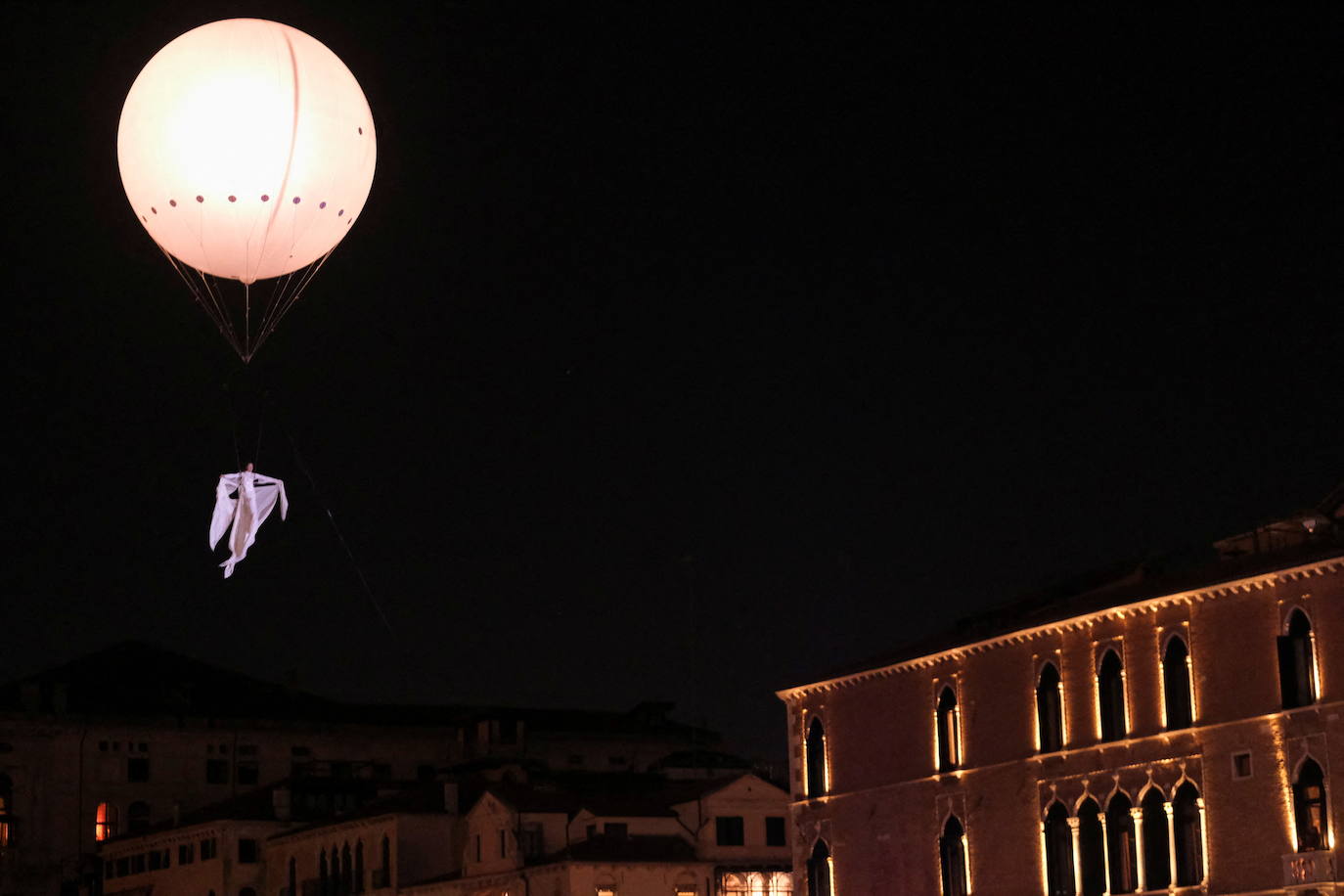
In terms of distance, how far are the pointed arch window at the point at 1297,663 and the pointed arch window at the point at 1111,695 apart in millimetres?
3868

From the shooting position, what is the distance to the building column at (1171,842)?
4041 cm

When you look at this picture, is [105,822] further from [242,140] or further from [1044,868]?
[242,140]

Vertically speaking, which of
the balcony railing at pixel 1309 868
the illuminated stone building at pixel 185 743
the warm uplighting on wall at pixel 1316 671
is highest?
the illuminated stone building at pixel 185 743

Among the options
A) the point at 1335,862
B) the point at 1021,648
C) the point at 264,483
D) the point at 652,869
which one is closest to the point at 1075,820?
the point at 1021,648

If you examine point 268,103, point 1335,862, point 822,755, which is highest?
point 268,103

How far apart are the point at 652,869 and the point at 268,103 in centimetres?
3504

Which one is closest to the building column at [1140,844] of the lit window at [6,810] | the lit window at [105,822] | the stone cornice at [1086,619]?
the stone cornice at [1086,619]

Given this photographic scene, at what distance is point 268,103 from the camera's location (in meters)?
25.0

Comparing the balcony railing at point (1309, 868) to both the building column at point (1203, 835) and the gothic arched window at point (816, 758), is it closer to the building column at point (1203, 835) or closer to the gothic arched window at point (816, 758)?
the building column at point (1203, 835)

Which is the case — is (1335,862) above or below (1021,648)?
below

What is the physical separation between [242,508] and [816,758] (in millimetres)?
26346

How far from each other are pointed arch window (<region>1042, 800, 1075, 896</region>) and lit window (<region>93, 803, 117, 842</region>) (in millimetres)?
38350

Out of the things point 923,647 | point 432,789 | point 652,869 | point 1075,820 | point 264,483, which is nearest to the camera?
point 264,483

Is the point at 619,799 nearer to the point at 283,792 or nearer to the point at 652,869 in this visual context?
the point at 652,869
